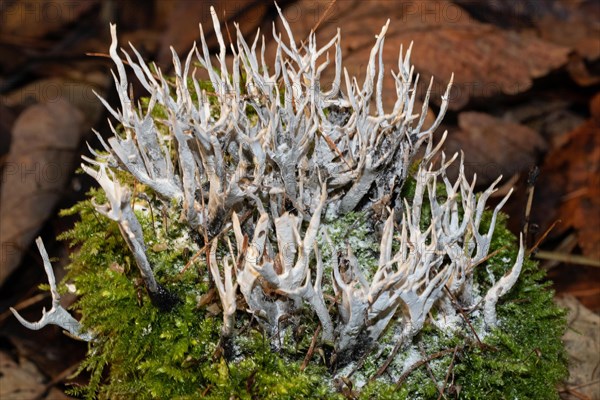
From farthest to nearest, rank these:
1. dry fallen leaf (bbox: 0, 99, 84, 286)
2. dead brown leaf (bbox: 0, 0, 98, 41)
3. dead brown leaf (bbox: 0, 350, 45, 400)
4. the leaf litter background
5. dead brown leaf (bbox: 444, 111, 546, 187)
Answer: dead brown leaf (bbox: 0, 0, 98, 41) < dead brown leaf (bbox: 444, 111, 546, 187) < dry fallen leaf (bbox: 0, 99, 84, 286) < the leaf litter background < dead brown leaf (bbox: 0, 350, 45, 400)

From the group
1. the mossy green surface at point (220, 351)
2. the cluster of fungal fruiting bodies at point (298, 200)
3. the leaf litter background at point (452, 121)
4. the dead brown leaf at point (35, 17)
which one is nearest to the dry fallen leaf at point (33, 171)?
the leaf litter background at point (452, 121)

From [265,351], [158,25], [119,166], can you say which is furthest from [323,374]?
[158,25]

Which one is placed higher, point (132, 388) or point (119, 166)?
point (119, 166)

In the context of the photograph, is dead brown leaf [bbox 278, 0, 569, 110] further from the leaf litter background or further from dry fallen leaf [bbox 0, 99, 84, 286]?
dry fallen leaf [bbox 0, 99, 84, 286]

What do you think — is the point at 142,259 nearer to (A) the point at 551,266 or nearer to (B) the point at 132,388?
(B) the point at 132,388

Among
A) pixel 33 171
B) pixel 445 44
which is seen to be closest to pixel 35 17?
pixel 33 171

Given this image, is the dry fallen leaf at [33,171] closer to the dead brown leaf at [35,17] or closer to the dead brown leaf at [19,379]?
the dead brown leaf at [19,379]

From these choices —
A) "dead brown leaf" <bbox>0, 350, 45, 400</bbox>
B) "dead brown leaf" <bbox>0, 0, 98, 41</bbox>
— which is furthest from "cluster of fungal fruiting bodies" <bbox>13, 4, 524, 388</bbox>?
"dead brown leaf" <bbox>0, 0, 98, 41</bbox>
